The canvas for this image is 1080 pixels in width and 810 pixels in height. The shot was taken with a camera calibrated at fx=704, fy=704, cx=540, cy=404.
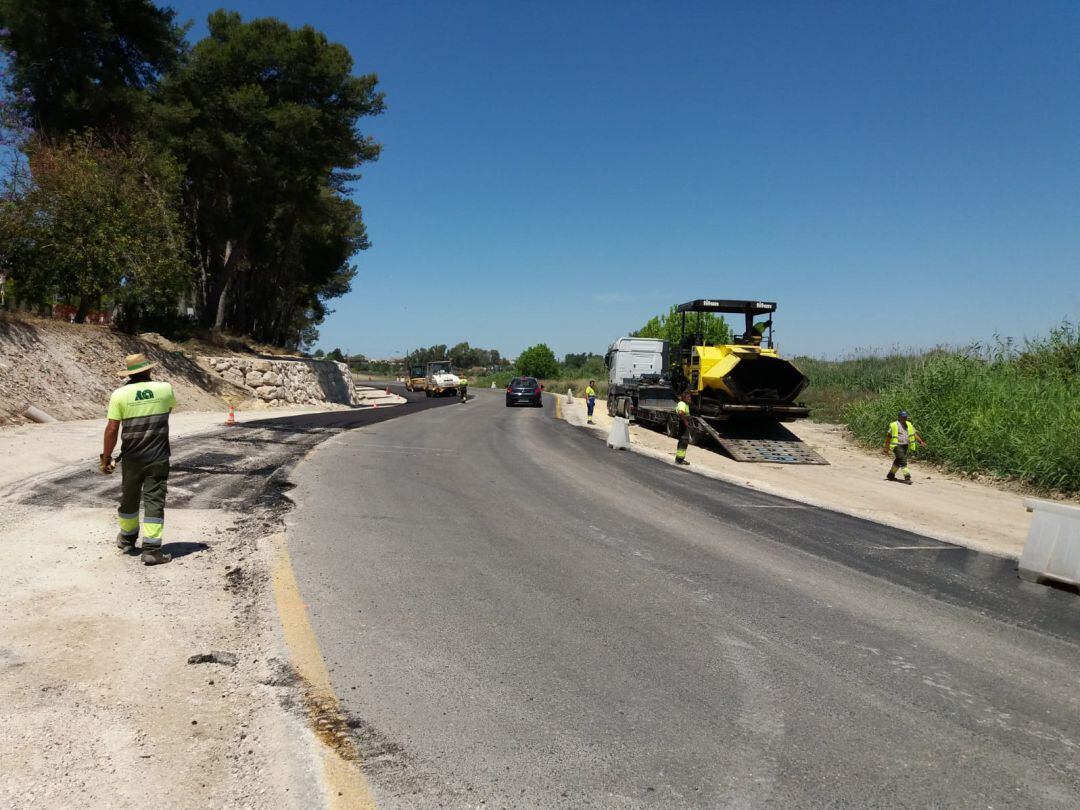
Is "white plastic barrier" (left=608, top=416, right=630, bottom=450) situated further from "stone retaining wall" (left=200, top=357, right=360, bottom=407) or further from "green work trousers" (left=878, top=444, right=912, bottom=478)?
"stone retaining wall" (left=200, top=357, right=360, bottom=407)

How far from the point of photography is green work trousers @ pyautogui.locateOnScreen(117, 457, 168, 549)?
5719mm

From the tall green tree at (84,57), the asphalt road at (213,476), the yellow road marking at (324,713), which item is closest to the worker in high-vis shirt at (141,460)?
the yellow road marking at (324,713)

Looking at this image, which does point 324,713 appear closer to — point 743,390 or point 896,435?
point 896,435

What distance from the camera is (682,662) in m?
4.23

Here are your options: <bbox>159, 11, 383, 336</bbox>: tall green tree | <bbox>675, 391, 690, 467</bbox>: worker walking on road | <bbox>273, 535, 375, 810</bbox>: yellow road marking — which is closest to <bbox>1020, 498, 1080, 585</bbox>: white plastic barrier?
<bbox>273, 535, 375, 810</bbox>: yellow road marking

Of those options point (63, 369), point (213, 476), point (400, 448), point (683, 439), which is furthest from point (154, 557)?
point (63, 369)

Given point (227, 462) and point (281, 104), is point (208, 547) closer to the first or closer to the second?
point (227, 462)

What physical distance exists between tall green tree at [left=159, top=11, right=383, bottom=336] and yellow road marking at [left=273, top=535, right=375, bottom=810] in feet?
83.2

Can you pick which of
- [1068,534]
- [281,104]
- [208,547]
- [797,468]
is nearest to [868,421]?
[797,468]

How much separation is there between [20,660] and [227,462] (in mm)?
8118

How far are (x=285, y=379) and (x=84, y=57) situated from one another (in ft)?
42.1

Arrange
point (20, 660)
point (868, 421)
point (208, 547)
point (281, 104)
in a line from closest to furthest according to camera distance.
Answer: point (20, 660)
point (208, 547)
point (868, 421)
point (281, 104)

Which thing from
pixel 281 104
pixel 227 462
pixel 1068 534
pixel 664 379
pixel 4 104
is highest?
pixel 281 104

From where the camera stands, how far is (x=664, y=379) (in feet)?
77.2
